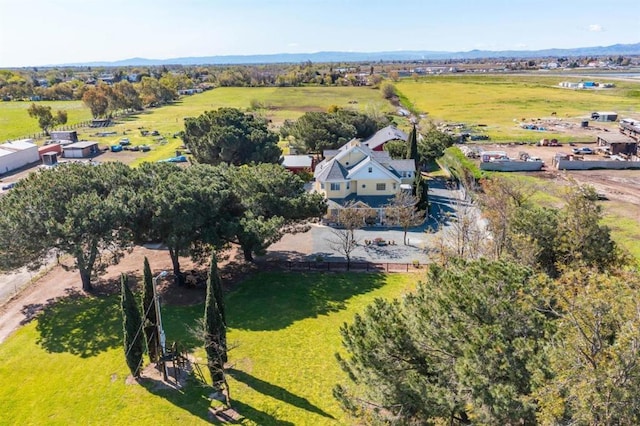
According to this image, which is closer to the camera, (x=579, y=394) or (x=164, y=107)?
(x=579, y=394)

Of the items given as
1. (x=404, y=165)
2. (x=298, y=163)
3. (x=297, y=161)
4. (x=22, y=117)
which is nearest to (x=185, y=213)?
(x=404, y=165)

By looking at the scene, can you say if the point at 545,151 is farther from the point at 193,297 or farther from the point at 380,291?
the point at 193,297

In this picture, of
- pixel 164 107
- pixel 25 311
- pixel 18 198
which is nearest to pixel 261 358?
pixel 25 311

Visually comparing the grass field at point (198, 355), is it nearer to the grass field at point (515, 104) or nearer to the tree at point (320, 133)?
the tree at point (320, 133)

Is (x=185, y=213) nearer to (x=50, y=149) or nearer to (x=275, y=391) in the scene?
(x=275, y=391)

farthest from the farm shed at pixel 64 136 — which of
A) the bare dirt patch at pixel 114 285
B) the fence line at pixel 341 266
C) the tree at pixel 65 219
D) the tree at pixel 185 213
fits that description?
the fence line at pixel 341 266

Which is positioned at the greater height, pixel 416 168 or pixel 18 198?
pixel 18 198
